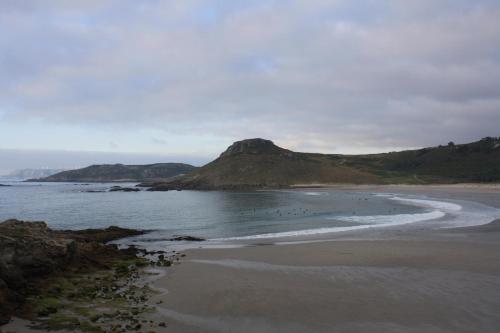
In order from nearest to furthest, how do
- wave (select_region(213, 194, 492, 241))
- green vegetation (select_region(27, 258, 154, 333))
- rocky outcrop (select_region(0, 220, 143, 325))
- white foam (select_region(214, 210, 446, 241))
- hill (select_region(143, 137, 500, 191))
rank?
green vegetation (select_region(27, 258, 154, 333))
rocky outcrop (select_region(0, 220, 143, 325))
white foam (select_region(214, 210, 446, 241))
wave (select_region(213, 194, 492, 241))
hill (select_region(143, 137, 500, 191))

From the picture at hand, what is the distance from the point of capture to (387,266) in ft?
56.8

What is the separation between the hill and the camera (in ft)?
428

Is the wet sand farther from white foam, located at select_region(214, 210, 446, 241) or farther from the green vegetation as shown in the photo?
white foam, located at select_region(214, 210, 446, 241)

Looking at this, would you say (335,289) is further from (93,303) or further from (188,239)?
(188,239)

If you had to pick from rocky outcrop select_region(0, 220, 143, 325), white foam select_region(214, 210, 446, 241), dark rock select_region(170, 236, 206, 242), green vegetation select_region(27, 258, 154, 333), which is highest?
rocky outcrop select_region(0, 220, 143, 325)

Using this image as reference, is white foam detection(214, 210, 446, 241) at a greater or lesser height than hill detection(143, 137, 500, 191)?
lesser

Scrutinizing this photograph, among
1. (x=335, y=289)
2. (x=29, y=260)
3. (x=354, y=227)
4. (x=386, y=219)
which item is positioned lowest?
(x=354, y=227)

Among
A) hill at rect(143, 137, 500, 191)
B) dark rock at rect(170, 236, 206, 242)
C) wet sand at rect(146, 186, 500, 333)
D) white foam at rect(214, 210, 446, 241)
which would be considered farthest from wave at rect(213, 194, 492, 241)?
hill at rect(143, 137, 500, 191)

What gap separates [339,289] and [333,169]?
435 feet

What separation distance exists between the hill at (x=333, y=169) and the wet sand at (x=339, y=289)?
105 meters

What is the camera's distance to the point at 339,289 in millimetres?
13867

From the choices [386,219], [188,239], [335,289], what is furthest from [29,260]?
[386,219]

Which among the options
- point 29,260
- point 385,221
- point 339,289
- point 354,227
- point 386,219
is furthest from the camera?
point 386,219

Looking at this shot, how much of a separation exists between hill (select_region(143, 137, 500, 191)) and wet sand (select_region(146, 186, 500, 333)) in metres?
105
